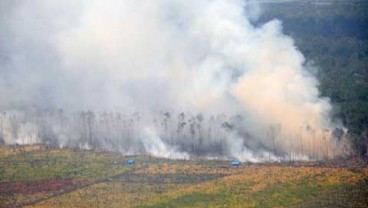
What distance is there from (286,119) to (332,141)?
37.8 ft

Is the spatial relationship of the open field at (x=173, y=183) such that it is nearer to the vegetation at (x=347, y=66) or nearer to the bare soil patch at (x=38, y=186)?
the bare soil patch at (x=38, y=186)

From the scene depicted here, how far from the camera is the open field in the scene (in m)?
79.7

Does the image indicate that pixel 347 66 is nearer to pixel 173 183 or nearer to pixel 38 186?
pixel 173 183

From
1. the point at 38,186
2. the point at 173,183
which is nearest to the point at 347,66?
the point at 173,183

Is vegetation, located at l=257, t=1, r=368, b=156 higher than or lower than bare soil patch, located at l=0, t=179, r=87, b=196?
higher

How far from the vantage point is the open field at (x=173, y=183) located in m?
79.7

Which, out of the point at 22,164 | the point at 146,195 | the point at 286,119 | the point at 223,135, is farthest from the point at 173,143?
the point at 146,195

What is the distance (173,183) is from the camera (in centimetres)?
9275

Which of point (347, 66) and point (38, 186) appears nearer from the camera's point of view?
point (38, 186)

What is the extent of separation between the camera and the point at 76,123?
14475 centimetres

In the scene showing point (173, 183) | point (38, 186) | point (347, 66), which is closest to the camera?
point (173, 183)

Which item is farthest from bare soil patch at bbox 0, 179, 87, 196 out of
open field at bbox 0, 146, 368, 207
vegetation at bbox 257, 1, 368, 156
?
vegetation at bbox 257, 1, 368, 156

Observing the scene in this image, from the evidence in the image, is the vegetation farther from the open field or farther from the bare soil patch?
the bare soil patch

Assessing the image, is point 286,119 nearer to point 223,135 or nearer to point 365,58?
point 223,135
